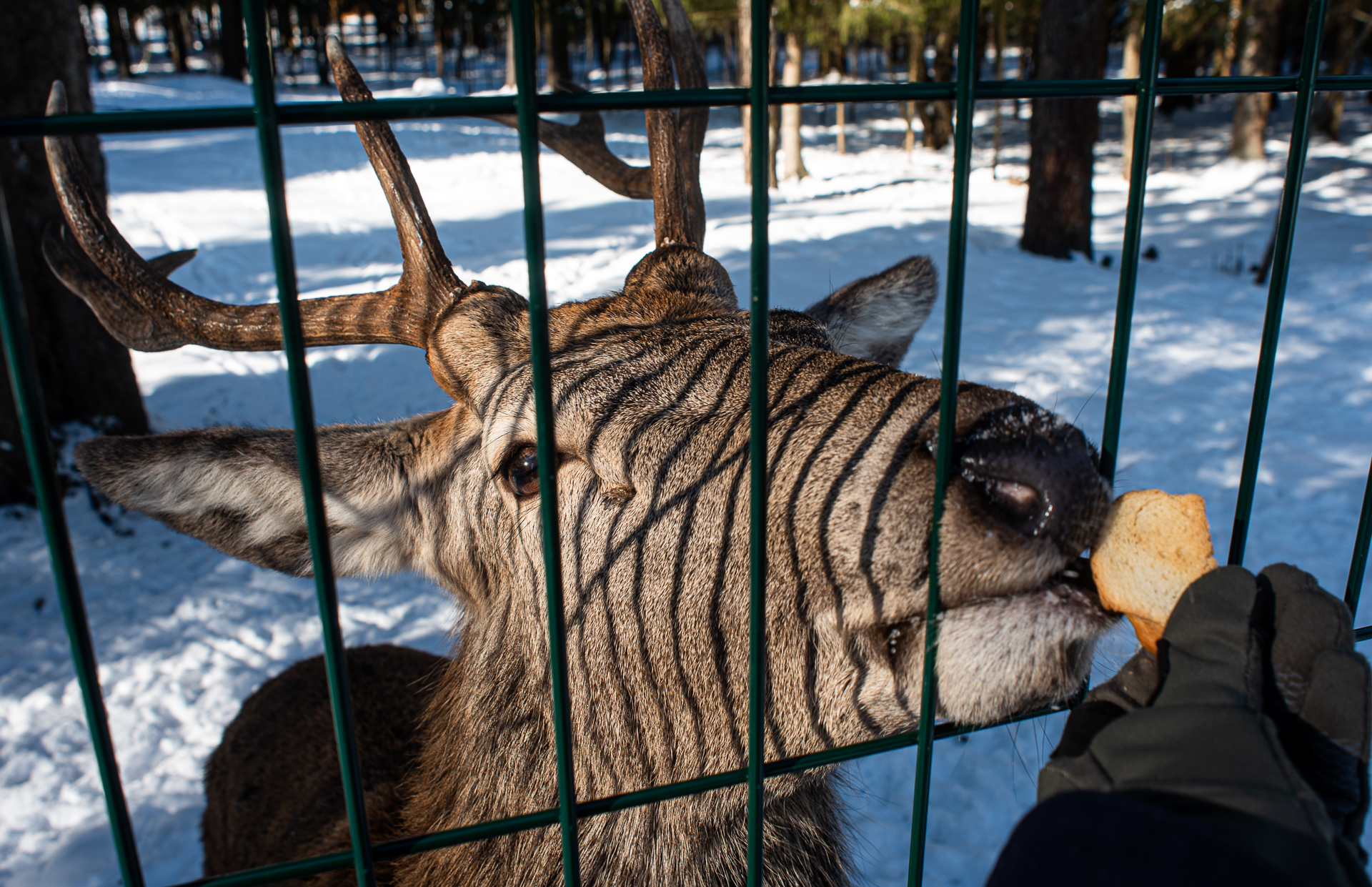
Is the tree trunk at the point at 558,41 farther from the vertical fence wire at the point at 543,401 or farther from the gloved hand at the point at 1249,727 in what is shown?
the gloved hand at the point at 1249,727

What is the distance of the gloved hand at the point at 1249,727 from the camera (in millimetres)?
1004

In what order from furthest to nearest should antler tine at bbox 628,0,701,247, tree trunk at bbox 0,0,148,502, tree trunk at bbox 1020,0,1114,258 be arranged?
tree trunk at bbox 1020,0,1114,258 → tree trunk at bbox 0,0,148,502 → antler tine at bbox 628,0,701,247

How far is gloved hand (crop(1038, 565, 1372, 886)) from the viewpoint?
100 cm

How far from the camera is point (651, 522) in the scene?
6.31ft

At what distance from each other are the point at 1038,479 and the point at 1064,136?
12966 millimetres

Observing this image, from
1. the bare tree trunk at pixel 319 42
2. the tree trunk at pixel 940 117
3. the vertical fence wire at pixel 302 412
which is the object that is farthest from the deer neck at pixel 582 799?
the bare tree trunk at pixel 319 42

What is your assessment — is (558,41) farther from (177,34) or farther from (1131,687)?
(1131,687)

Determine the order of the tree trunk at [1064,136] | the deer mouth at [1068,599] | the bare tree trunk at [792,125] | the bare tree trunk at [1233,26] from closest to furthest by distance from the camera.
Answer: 1. the deer mouth at [1068,599]
2. the tree trunk at [1064,136]
3. the bare tree trunk at [792,125]
4. the bare tree trunk at [1233,26]

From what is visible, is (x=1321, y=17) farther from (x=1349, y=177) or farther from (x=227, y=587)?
(x=1349, y=177)

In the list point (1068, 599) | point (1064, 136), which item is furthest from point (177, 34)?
point (1068, 599)

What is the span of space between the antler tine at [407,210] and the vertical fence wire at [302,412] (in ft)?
4.27

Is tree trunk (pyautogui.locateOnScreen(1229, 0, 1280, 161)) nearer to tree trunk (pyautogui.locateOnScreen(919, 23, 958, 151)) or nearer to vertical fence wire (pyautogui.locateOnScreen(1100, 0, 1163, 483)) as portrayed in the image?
tree trunk (pyautogui.locateOnScreen(919, 23, 958, 151))

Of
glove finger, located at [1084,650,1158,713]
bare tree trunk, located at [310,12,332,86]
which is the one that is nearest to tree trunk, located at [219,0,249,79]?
bare tree trunk, located at [310,12,332,86]

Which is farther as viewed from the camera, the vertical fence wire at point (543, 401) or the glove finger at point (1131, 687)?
the glove finger at point (1131, 687)
